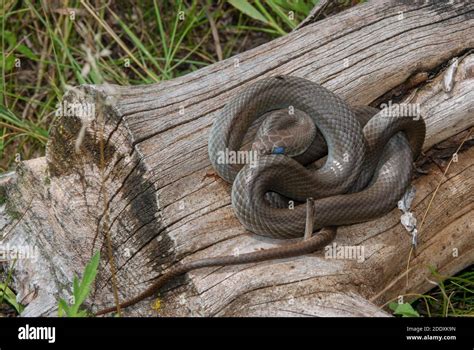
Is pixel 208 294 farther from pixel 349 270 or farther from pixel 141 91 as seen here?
pixel 141 91

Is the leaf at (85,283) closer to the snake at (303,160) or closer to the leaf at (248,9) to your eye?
the snake at (303,160)

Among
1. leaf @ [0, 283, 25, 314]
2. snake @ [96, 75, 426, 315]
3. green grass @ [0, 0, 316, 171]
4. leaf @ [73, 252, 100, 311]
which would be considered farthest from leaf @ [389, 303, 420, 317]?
green grass @ [0, 0, 316, 171]

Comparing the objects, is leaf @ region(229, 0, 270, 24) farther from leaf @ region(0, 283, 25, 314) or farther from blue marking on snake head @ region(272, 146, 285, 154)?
leaf @ region(0, 283, 25, 314)

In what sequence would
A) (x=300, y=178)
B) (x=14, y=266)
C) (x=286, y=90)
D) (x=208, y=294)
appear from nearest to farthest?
(x=208, y=294) → (x=300, y=178) → (x=286, y=90) → (x=14, y=266)

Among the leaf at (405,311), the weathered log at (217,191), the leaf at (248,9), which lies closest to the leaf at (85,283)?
the weathered log at (217,191)
